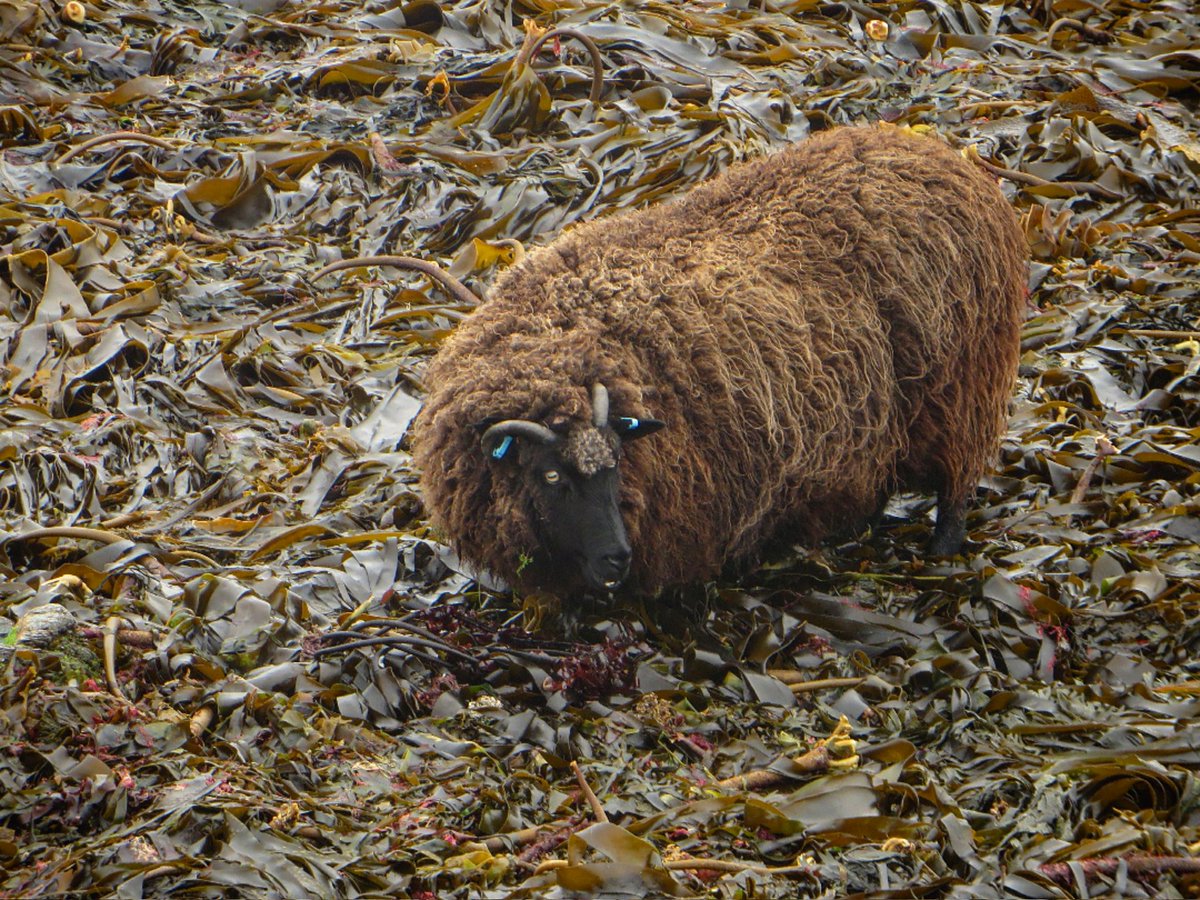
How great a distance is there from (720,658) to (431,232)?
3.86 meters

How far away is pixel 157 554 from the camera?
547 centimetres

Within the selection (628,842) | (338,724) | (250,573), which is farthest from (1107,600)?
(250,573)

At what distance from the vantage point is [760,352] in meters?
5.59

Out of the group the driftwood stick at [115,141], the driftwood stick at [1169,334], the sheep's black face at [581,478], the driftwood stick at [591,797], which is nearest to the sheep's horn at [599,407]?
the sheep's black face at [581,478]

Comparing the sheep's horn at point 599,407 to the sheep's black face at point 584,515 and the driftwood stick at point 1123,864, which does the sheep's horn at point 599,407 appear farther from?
the driftwood stick at point 1123,864

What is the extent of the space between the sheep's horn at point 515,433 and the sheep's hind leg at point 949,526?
2.18 metres

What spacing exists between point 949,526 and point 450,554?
2.36m

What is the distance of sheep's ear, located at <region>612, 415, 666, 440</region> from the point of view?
5.08 meters

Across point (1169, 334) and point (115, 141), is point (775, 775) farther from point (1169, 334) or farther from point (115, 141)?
point (115, 141)

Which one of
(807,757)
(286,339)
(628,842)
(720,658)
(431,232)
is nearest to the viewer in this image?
(628,842)

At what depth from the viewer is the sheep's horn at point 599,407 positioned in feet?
16.5

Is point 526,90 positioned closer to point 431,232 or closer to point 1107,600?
point 431,232

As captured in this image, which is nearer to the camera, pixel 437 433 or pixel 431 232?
pixel 437 433

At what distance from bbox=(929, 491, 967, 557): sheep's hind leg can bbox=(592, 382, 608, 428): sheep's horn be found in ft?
6.58
